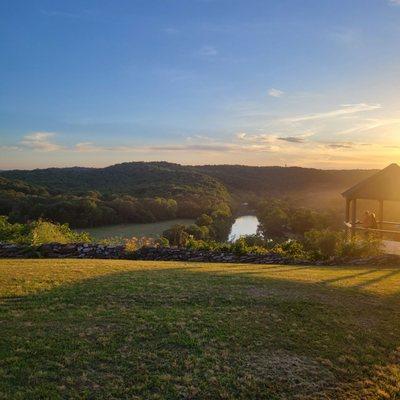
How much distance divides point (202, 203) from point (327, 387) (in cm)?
5122

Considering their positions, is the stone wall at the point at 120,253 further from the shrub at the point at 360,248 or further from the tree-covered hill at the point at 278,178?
the tree-covered hill at the point at 278,178

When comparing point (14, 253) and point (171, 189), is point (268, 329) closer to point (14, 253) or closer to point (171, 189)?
point (14, 253)

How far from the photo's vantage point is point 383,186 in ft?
57.2

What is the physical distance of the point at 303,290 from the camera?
8.55 meters

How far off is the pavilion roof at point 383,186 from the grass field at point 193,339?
360 inches

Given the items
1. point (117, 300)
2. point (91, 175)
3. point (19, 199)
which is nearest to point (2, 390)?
point (117, 300)

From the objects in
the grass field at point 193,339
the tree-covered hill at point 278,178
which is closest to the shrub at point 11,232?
the grass field at point 193,339

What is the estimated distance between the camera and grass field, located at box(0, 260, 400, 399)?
4598 millimetres

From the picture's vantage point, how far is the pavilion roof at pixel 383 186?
17.2 m

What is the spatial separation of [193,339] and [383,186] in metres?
14.0

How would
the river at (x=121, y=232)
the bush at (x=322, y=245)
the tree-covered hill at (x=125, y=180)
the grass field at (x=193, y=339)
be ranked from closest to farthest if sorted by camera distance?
the grass field at (x=193, y=339)
the bush at (x=322, y=245)
the river at (x=121, y=232)
the tree-covered hill at (x=125, y=180)

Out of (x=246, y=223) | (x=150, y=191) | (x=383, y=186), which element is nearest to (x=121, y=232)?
(x=383, y=186)

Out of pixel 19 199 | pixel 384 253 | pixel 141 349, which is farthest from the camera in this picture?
pixel 19 199

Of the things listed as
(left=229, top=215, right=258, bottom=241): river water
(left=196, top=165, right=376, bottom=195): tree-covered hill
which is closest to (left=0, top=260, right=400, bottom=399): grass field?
(left=229, top=215, right=258, bottom=241): river water
